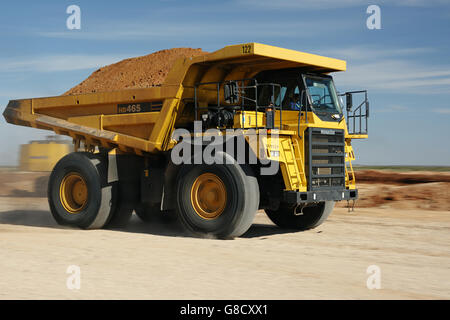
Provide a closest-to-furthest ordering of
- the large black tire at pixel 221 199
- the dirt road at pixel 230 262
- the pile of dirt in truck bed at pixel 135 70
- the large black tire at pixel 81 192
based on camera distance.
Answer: the dirt road at pixel 230 262 → the large black tire at pixel 221 199 → the large black tire at pixel 81 192 → the pile of dirt in truck bed at pixel 135 70

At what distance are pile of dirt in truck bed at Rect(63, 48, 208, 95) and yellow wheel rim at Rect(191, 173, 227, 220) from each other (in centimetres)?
1899

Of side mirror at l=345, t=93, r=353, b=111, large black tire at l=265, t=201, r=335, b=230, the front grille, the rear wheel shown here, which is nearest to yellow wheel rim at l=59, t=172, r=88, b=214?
the rear wheel

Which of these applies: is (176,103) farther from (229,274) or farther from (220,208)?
(229,274)

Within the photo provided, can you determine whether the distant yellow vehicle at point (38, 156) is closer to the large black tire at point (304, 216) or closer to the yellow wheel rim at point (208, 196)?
the large black tire at point (304, 216)

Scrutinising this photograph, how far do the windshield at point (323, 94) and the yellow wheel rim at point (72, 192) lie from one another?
503 cm

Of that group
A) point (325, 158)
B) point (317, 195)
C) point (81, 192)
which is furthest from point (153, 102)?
point (317, 195)

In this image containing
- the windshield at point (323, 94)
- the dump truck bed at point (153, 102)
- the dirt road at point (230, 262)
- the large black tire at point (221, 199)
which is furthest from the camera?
the windshield at point (323, 94)

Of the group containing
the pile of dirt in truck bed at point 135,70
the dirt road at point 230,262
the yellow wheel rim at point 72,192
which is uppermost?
the pile of dirt in truck bed at point 135,70

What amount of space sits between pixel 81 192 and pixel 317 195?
5022 millimetres

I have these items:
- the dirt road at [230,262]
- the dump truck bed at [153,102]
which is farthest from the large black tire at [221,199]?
the dump truck bed at [153,102]

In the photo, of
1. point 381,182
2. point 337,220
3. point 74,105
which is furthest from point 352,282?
point 381,182

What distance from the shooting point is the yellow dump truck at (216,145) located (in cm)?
1053

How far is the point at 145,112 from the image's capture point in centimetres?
1221

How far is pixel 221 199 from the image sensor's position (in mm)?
10711
